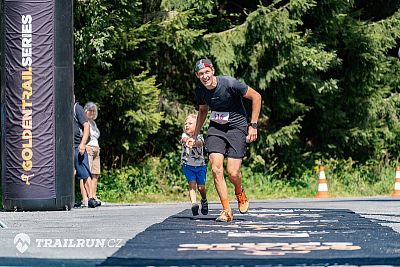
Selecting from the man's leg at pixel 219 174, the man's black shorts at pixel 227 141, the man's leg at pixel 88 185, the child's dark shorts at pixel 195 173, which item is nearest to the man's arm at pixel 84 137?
the man's leg at pixel 88 185

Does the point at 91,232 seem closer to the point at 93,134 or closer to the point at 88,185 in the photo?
the point at 88,185

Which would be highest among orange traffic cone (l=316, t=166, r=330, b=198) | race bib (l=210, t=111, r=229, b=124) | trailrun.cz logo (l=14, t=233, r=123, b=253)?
race bib (l=210, t=111, r=229, b=124)

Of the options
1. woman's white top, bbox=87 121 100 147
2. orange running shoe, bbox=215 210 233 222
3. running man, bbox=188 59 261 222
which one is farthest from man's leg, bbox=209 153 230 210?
woman's white top, bbox=87 121 100 147

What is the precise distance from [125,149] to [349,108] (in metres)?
6.16

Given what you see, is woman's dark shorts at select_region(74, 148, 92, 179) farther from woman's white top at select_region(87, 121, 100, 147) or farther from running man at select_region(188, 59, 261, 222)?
running man at select_region(188, 59, 261, 222)

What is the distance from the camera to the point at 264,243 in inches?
385

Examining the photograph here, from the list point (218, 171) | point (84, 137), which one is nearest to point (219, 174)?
point (218, 171)

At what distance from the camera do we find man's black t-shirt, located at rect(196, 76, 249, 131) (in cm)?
1301

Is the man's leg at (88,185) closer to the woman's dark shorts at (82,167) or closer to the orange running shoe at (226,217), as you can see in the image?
the woman's dark shorts at (82,167)

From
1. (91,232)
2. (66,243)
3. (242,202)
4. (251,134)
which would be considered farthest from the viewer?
(242,202)

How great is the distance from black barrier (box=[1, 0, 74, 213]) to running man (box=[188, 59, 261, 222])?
3.72 m

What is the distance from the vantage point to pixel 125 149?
24172 millimetres

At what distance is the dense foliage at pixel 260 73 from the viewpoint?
22.8m

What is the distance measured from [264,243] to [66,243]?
181 centimetres
